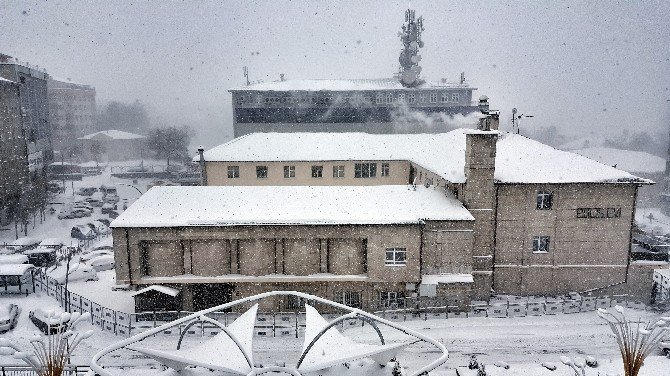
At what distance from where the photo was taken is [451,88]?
238 ft

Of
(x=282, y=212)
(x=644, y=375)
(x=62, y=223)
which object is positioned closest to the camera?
(x=644, y=375)

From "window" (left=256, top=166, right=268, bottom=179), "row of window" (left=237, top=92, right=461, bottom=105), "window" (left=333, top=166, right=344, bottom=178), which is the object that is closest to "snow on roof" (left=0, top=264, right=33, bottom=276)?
"window" (left=256, top=166, right=268, bottom=179)

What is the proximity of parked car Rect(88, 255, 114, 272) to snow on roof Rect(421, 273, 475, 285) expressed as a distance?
2358 cm

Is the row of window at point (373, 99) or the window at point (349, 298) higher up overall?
the row of window at point (373, 99)

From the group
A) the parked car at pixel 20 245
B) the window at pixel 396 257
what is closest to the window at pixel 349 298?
the window at pixel 396 257

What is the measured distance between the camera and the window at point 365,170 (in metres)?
43.3

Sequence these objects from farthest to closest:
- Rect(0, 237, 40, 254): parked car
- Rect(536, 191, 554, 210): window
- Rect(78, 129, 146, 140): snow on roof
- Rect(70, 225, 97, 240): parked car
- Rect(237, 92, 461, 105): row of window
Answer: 1. Rect(78, 129, 146, 140): snow on roof
2. Rect(237, 92, 461, 105): row of window
3. Rect(70, 225, 97, 240): parked car
4. Rect(0, 237, 40, 254): parked car
5. Rect(536, 191, 554, 210): window

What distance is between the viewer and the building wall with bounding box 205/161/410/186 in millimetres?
42344

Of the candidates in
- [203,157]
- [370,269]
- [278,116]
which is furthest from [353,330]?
[278,116]

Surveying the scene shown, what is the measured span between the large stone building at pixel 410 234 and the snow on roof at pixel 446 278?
0.06 m

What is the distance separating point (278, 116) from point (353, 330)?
49.0m

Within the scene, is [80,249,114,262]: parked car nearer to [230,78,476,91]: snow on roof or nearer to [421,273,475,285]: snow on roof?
[421,273,475,285]: snow on roof

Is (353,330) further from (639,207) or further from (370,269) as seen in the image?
(639,207)

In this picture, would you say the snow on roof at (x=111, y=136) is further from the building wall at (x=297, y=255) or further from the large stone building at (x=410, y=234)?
the building wall at (x=297, y=255)
